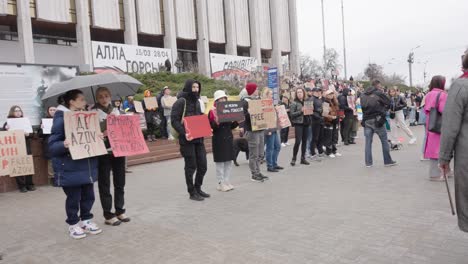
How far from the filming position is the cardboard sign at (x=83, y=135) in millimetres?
5117

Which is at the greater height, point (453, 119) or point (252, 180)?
point (453, 119)

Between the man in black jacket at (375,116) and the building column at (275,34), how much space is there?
125ft

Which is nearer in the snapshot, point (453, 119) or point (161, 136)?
point (453, 119)

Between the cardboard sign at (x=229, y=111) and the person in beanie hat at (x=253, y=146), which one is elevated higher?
the cardboard sign at (x=229, y=111)

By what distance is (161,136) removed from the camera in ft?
50.5

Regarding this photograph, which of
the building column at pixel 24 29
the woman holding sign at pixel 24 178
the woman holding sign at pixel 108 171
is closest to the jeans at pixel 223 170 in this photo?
the woman holding sign at pixel 108 171

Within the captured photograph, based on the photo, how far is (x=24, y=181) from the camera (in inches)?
356

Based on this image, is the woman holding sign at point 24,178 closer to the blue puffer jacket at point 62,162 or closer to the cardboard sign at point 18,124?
the cardboard sign at point 18,124

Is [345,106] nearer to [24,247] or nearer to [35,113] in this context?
[35,113]

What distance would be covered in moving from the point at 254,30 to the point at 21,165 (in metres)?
38.7

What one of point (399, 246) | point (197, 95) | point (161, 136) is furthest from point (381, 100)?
point (161, 136)

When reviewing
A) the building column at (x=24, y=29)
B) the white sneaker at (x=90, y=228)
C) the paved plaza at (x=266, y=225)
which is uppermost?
the building column at (x=24, y=29)

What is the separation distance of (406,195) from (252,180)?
317 cm

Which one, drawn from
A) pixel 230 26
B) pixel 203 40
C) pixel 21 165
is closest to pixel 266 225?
pixel 21 165
